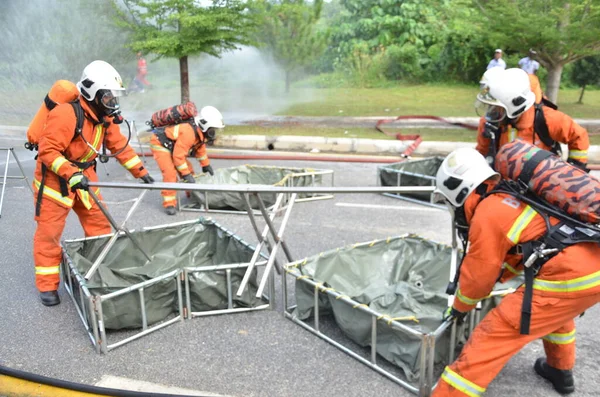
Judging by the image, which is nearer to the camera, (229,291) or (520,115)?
(229,291)

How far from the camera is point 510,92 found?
172 inches

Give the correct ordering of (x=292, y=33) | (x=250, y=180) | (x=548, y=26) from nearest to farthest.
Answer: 1. (x=250, y=180)
2. (x=548, y=26)
3. (x=292, y=33)

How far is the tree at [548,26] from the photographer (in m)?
9.74

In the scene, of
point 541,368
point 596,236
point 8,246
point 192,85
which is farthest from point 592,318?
point 192,85

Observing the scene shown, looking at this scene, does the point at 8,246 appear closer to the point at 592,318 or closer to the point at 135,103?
the point at 592,318

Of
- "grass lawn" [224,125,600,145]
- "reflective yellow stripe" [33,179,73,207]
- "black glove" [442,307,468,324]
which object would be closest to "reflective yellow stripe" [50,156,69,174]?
"reflective yellow stripe" [33,179,73,207]

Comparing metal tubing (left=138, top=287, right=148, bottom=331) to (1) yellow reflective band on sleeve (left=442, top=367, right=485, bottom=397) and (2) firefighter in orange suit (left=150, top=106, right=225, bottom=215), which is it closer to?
(1) yellow reflective band on sleeve (left=442, top=367, right=485, bottom=397)

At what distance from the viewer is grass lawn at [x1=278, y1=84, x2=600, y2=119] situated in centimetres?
1463

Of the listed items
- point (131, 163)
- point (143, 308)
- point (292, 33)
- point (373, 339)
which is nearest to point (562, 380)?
point (373, 339)

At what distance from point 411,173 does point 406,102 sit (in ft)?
32.1

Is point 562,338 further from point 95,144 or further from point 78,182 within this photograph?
point 95,144

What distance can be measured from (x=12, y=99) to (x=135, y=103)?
4546mm

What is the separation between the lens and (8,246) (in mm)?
5656

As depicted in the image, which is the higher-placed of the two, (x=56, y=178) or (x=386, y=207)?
(x=56, y=178)
